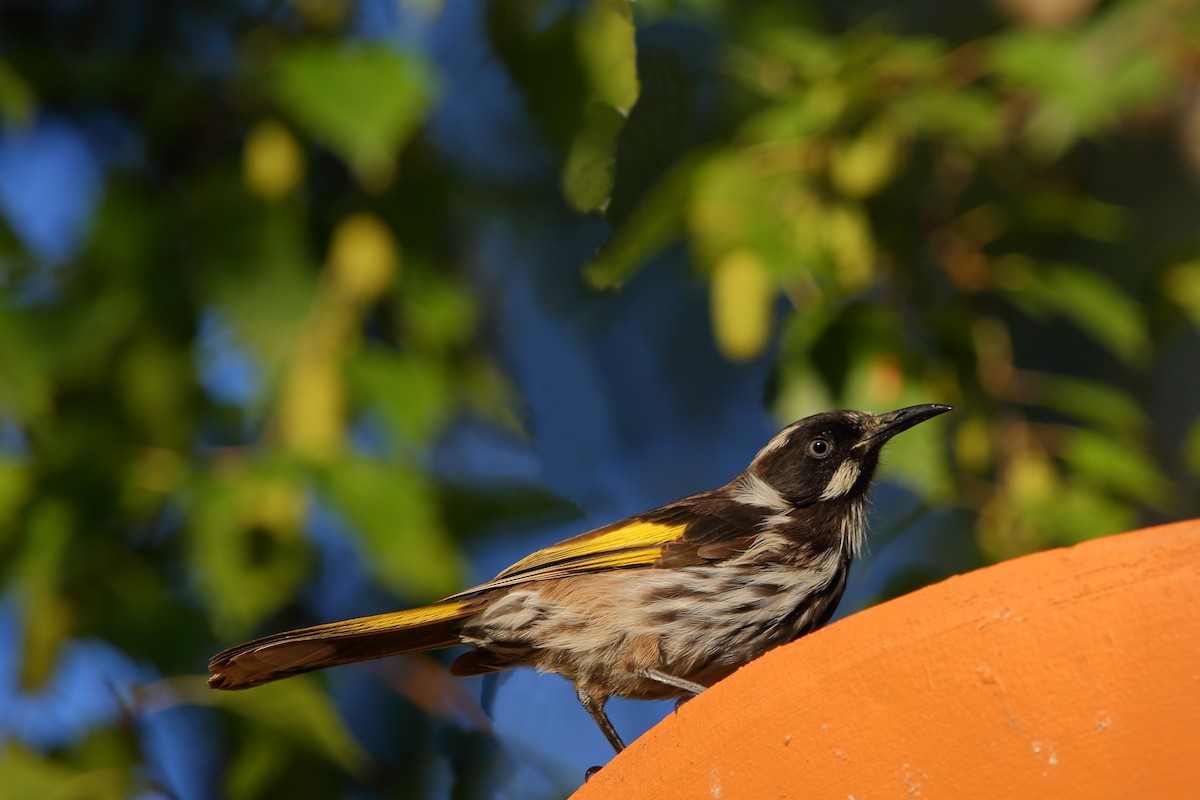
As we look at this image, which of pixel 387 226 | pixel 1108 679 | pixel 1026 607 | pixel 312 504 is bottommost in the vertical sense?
pixel 1108 679

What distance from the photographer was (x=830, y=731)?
171 cm

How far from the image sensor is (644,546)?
9.05 ft

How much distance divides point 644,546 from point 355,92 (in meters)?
1.32

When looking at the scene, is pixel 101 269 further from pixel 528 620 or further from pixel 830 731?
pixel 830 731

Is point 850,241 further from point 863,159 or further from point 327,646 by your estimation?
point 327,646

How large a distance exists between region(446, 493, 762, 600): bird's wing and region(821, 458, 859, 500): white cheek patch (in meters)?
0.23

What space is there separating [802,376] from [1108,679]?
1825 mm

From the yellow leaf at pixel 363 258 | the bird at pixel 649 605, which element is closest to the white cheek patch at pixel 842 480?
the bird at pixel 649 605

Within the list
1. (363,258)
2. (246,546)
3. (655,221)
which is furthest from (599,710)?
(363,258)

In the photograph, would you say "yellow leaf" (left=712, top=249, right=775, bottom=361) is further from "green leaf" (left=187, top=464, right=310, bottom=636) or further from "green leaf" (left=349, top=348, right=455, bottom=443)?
"green leaf" (left=187, top=464, right=310, bottom=636)

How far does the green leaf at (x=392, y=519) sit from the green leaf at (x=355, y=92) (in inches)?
29.2

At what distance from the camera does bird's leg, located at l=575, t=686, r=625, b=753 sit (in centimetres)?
271

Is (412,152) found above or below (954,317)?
above

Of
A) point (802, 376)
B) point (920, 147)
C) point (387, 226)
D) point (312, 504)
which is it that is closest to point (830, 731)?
Result: point (802, 376)
